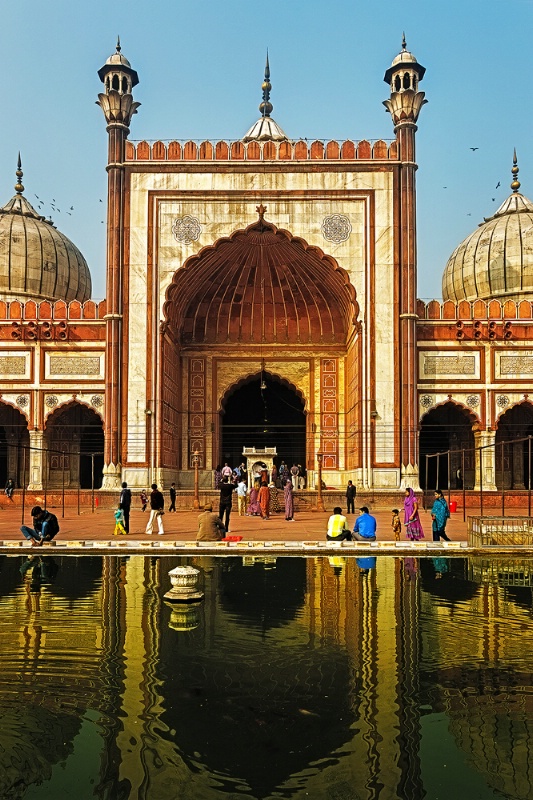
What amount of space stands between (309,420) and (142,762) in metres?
20.7

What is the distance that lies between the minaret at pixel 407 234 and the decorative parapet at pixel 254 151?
0.54 m

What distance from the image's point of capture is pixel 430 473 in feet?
79.8

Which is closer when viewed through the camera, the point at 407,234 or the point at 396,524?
the point at 396,524

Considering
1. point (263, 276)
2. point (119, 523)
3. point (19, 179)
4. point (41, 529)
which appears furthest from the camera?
point (19, 179)

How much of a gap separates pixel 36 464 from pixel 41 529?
10108 millimetres

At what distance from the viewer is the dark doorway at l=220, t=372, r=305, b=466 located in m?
25.9

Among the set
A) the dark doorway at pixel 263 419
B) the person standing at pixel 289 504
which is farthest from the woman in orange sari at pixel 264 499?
the dark doorway at pixel 263 419

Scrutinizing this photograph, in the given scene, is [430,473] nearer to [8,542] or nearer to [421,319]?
[421,319]

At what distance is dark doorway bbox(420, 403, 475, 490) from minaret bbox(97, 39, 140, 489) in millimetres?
8874

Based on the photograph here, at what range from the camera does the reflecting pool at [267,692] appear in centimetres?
347

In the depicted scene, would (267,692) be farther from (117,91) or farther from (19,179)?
(19,179)

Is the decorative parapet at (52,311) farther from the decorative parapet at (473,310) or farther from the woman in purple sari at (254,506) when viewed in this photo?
the decorative parapet at (473,310)

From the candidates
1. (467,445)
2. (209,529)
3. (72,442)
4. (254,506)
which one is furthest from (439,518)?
(72,442)

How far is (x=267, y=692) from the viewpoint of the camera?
15.0ft
